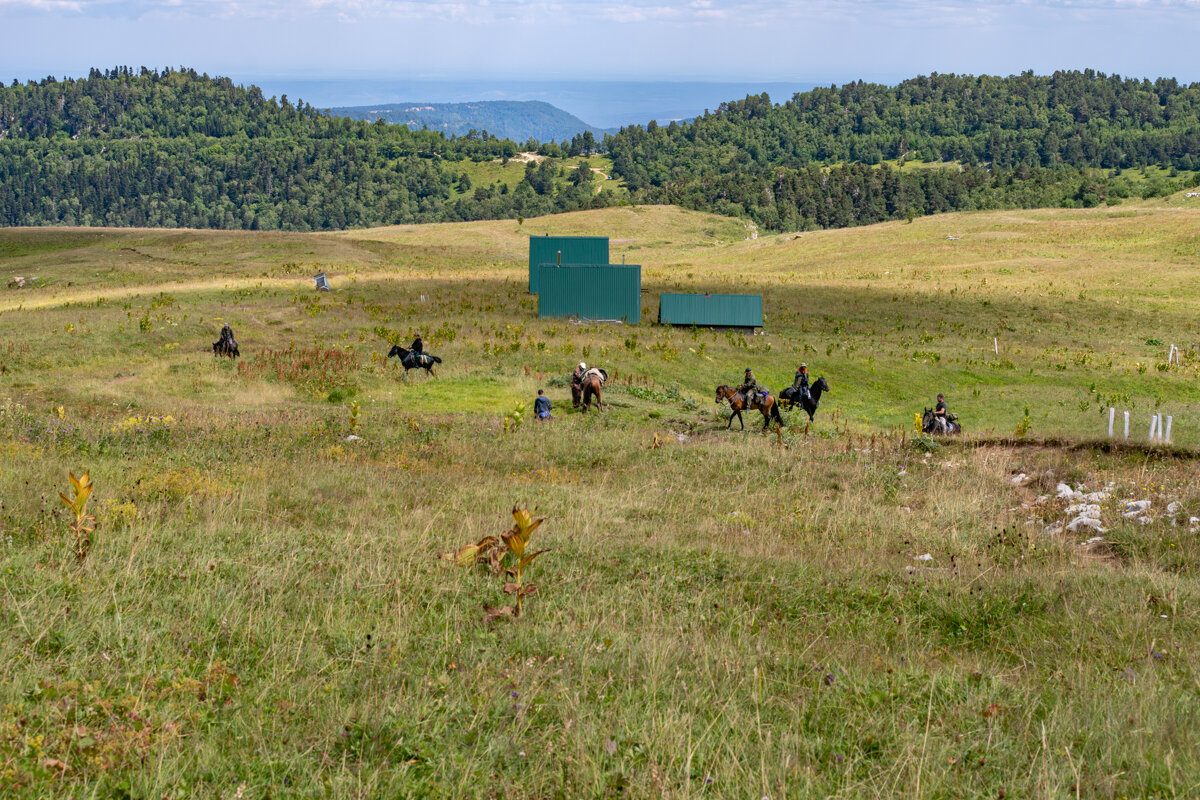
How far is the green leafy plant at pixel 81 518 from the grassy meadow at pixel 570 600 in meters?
0.11

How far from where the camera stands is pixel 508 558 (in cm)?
838

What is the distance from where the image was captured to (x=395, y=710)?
528 centimetres

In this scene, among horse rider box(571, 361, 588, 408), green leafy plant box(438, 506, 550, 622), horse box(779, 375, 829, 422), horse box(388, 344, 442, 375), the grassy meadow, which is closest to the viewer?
the grassy meadow

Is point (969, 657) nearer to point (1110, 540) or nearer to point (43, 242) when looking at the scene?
point (1110, 540)

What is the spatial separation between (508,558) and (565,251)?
47.8 m

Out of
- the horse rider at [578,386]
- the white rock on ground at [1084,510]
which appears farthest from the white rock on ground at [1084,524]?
the horse rider at [578,386]

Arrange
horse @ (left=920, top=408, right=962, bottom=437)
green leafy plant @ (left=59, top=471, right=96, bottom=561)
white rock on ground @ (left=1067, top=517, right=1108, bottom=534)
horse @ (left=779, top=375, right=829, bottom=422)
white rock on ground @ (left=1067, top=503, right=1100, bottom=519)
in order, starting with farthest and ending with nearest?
horse @ (left=779, top=375, right=829, bottom=422), horse @ (left=920, top=408, right=962, bottom=437), white rock on ground @ (left=1067, top=503, right=1100, bottom=519), white rock on ground @ (left=1067, top=517, right=1108, bottom=534), green leafy plant @ (left=59, top=471, right=96, bottom=561)

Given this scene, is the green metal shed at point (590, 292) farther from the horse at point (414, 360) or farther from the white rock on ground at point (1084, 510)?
the white rock on ground at point (1084, 510)

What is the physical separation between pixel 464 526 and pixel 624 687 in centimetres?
480

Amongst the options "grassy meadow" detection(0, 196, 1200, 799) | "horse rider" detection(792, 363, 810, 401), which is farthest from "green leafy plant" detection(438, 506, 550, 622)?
"horse rider" detection(792, 363, 810, 401)

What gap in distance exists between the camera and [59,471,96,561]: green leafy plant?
289 inches

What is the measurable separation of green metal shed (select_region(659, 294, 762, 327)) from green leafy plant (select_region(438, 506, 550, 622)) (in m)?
35.1

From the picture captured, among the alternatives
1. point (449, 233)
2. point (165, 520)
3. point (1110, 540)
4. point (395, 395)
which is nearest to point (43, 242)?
point (449, 233)

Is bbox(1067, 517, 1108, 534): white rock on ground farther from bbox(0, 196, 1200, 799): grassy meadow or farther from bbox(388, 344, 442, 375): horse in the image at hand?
bbox(388, 344, 442, 375): horse
